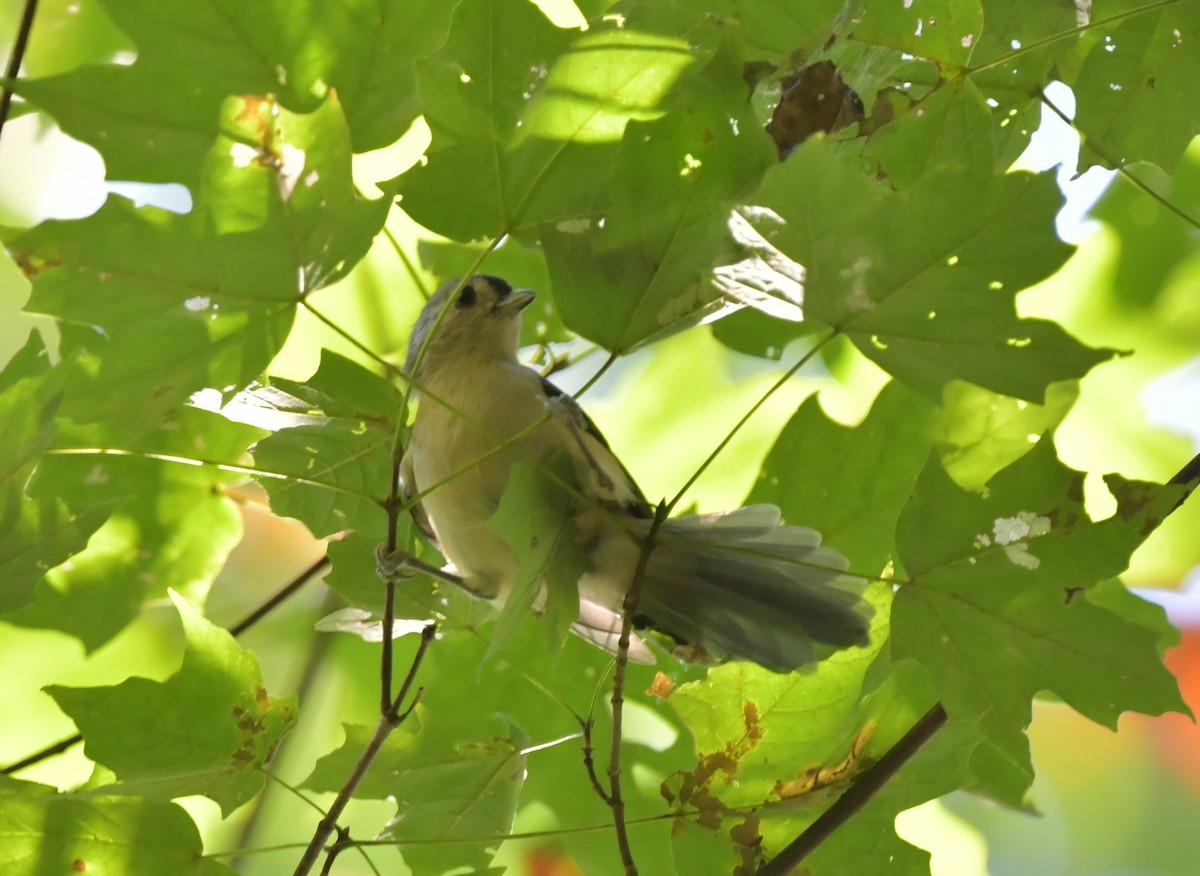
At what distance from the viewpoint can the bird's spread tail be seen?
150cm

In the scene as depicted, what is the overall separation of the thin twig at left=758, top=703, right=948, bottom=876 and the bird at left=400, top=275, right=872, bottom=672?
15 centimetres

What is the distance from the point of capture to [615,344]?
1263 millimetres

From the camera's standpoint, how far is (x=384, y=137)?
1380 millimetres

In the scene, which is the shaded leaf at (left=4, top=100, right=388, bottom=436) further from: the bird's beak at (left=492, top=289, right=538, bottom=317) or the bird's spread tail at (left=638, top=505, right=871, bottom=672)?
the bird's beak at (left=492, top=289, right=538, bottom=317)

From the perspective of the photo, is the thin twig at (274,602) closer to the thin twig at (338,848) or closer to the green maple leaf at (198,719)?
the green maple leaf at (198,719)

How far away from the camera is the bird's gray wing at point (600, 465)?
4.96ft

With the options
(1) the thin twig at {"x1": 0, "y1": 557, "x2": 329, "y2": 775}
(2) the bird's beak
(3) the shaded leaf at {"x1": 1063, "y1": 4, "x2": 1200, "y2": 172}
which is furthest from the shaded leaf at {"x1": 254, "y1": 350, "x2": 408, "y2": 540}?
(3) the shaded leaf at {"x1": 1063, "y1": 4, "x2": 1200, "y2": 172}

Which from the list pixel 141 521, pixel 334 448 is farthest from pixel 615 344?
pixel 141 521

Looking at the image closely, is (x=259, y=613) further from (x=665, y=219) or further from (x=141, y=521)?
(x=665, y=219)

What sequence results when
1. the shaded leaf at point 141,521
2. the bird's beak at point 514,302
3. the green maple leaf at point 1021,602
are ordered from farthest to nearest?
the bird's beak at point 514,302, the shaded leaf at point 141,521, the green maple leaf at point 1021,602

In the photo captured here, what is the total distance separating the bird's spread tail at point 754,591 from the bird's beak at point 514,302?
0.50 metres

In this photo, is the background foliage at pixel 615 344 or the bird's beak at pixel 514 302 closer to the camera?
the background foliage at pixel 615 344

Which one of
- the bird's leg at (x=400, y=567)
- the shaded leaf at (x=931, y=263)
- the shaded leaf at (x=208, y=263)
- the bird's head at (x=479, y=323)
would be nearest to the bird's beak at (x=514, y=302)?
the bird's head at (x=479, y=323)

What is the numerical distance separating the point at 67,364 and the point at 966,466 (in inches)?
47.4
